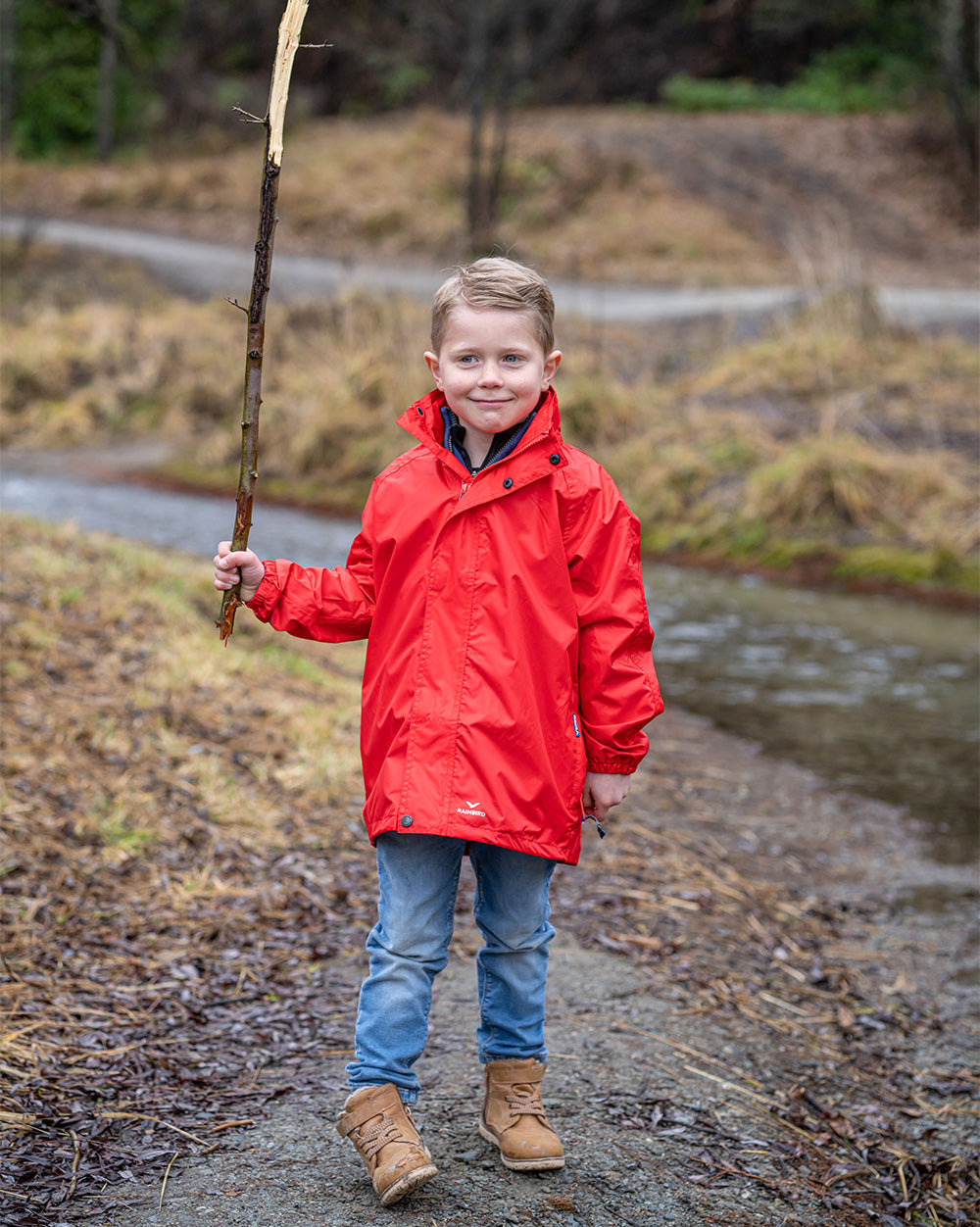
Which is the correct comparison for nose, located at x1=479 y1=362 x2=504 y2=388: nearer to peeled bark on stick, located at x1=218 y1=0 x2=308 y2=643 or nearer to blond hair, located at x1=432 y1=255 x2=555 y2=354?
blond hair, located at x1=432 y1=255 x2=555 y2=354

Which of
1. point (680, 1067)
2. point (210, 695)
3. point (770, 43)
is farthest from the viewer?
point (770, 43)

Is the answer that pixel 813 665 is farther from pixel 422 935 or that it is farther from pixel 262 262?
pixel 262 262

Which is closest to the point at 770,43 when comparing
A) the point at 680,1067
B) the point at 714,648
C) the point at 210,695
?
the point at 714,648

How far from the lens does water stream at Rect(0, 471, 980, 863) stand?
233 inches

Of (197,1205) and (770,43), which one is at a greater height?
(770,43)

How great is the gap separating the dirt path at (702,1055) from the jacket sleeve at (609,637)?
84cm

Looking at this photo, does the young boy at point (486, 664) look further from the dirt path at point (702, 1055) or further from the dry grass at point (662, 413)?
the dry grass at point (662, 413)

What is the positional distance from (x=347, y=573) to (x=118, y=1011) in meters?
1.29

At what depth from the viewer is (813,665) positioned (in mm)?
7590

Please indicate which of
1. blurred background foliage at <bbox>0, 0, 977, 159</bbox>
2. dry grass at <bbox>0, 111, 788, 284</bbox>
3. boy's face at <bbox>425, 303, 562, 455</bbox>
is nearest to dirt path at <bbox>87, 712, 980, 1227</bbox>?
boy's face at <bbox>425, 303, 562, 455</bbox>

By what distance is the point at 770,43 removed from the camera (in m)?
27.7

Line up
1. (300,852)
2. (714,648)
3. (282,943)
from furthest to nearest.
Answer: (714,648), (300,852), (282,943)

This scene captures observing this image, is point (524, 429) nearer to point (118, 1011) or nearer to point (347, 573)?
point (347, 573)

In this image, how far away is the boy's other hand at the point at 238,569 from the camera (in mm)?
2576
